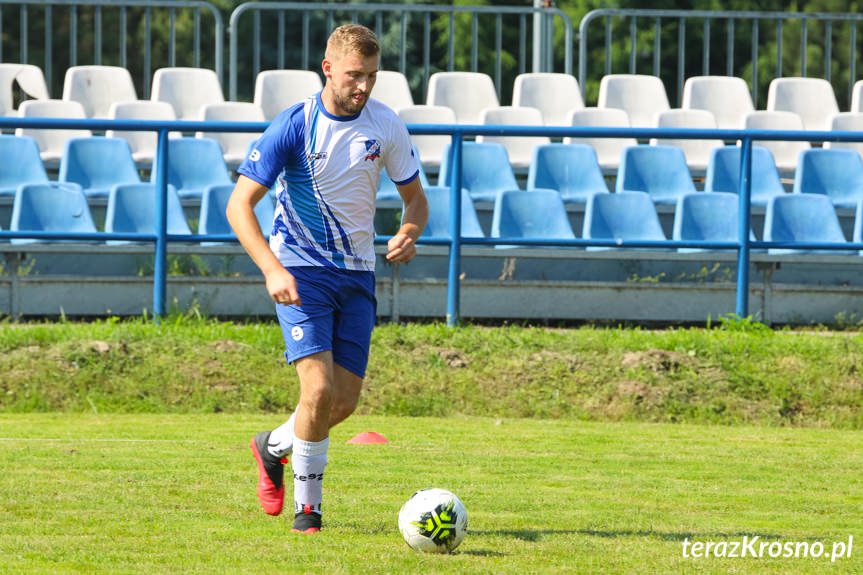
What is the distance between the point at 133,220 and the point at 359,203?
548 centimetres

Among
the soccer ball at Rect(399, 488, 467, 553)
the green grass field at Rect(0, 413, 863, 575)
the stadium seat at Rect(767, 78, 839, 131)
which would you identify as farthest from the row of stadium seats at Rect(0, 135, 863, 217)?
the soccer ball at Rect(399, 488, 467, 553)

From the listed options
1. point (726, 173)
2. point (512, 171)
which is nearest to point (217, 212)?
point (512, 171)

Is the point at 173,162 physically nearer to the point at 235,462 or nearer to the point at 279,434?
the point at 235,462

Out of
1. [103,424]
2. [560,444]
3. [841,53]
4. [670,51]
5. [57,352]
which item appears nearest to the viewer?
[560,444]

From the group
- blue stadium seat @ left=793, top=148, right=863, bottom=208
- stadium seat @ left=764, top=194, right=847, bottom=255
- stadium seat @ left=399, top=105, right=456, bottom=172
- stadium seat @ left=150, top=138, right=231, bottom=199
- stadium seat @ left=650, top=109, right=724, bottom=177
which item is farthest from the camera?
stadium seat @ left=650, top=109, right=724, bottom=177

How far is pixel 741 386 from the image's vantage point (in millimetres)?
8898

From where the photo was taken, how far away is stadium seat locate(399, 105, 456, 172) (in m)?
12.4

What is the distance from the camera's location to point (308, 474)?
199 inches

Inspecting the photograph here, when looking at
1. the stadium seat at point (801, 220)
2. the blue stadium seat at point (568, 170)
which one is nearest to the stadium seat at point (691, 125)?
the blue stadium seat at point (568, 170)

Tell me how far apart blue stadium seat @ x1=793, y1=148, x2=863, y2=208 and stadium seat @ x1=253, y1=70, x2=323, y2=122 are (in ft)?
17.2

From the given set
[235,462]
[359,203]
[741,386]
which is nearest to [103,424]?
[235,462]

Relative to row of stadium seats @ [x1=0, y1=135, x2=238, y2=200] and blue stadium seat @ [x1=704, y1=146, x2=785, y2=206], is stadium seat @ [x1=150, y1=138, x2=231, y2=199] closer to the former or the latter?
row of stadium seats @ [x1=0, y1=135, x2=238, y2=200]

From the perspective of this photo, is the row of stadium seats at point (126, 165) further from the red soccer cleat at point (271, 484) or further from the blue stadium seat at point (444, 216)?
the red soccer cleat at point (271, 484)

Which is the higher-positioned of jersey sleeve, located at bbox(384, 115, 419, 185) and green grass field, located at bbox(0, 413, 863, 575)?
jersey sleeve, located at bbox(384, 115, 419, 185)
